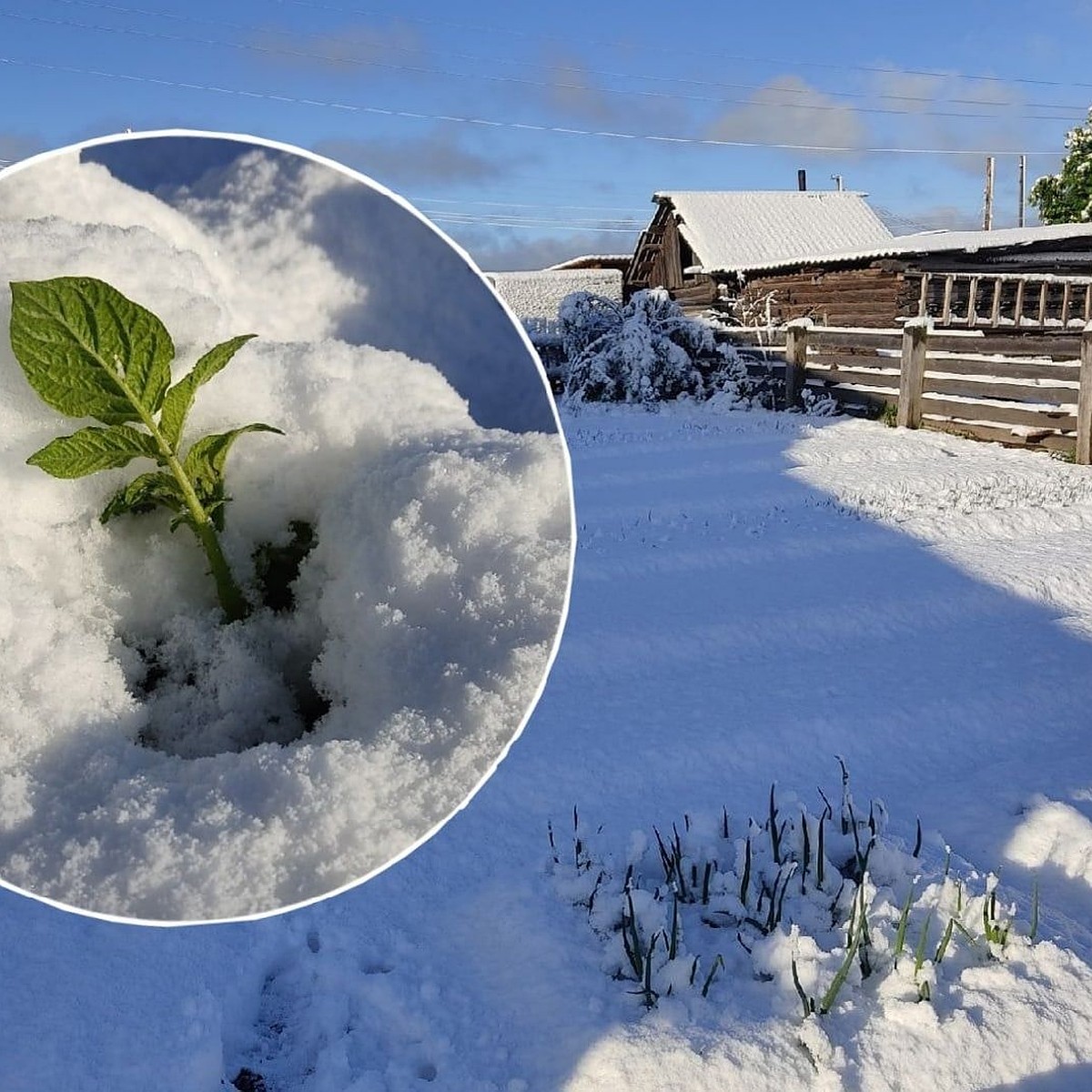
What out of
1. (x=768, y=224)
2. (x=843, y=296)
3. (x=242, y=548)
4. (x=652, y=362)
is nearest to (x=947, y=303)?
(x=843, y=296)

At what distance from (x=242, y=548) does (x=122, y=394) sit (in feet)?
0.56

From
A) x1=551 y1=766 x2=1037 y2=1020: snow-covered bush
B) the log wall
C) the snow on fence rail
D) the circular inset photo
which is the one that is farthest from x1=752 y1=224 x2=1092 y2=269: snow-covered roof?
the circular inset photo

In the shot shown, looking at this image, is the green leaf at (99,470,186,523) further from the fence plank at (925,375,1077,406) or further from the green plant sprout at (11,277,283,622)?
the fence plank at (925,375,1077,406)

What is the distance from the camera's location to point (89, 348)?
2.44 feet

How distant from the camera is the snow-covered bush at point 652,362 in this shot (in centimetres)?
1484

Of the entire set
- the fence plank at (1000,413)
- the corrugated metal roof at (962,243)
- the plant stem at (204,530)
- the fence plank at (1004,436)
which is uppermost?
the corrugated metal roof at (962,243)

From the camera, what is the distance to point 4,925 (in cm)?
244

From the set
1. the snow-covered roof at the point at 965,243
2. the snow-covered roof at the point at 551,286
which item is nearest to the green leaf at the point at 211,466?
the snow-covered roof at the point at 965,243

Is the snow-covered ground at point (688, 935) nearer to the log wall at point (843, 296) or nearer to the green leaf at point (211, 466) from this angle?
the green leaf at point (211, 466)

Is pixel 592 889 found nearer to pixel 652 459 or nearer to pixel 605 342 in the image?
pixel 652 459

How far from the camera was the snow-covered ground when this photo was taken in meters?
2.07

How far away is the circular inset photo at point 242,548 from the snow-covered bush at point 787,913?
5.22 ft

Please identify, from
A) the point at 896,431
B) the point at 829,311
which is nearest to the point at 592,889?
the point at 896,431

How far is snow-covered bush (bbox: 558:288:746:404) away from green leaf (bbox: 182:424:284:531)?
14.1m
